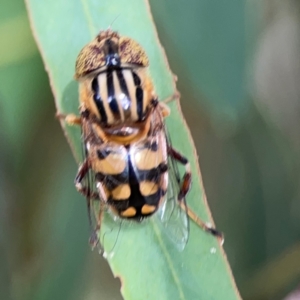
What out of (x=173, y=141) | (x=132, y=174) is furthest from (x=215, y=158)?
(x=132, y=174)

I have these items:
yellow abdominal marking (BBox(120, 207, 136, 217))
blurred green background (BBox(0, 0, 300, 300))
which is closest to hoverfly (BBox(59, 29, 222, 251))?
yellow abdominal marking (BBox(120, 207, 136, 217))

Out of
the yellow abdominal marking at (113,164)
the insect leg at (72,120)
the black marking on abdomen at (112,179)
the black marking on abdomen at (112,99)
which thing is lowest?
the black marking on abdomen at (112,179)

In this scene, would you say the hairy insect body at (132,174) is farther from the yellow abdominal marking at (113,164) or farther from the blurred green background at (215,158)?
the blurred green background at (215,158)

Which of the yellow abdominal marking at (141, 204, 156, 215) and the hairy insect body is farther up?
the hairy insect body

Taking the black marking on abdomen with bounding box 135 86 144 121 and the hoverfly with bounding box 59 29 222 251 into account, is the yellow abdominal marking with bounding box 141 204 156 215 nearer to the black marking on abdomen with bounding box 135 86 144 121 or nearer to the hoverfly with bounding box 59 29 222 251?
the hoverfly with bounding box 59 29 222 251

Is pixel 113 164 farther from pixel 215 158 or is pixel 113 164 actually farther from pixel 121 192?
pixel 215 158

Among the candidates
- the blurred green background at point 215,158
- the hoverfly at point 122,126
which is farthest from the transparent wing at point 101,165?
the blurred green background at point 215,158

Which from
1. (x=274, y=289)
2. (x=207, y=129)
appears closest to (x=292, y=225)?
(x=274, y=289)
